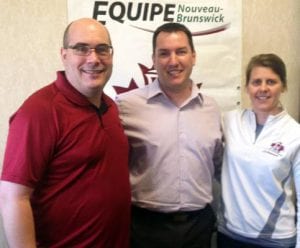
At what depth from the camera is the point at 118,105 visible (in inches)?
71.3

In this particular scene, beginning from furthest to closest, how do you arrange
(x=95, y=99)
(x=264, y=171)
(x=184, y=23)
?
(x=184, y=23)
(x=264, y=171)
(x=95, y=99)

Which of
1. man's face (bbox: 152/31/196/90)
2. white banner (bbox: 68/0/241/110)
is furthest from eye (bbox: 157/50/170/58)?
white banner (bbox: 68/0/241/110)

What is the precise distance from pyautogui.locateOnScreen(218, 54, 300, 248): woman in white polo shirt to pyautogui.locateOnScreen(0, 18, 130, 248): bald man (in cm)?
55

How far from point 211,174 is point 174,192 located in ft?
0.71

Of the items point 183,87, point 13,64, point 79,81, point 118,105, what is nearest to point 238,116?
point 183,87

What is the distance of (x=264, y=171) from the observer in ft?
5.37

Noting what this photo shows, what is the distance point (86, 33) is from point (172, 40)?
0.50 metres

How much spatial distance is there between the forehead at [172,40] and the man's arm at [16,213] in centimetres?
88

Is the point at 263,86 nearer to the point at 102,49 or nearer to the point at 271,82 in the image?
the point at 271,82

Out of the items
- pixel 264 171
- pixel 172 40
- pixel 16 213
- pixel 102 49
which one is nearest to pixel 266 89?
pixel 264 171

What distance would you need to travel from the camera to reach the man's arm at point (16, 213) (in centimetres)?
122

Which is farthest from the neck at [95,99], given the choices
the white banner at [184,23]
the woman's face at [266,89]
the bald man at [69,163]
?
the woman's face at [266,89]

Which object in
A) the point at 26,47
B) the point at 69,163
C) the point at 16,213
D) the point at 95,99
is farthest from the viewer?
the point at 26,47

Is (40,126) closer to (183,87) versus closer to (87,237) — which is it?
(87,237)
